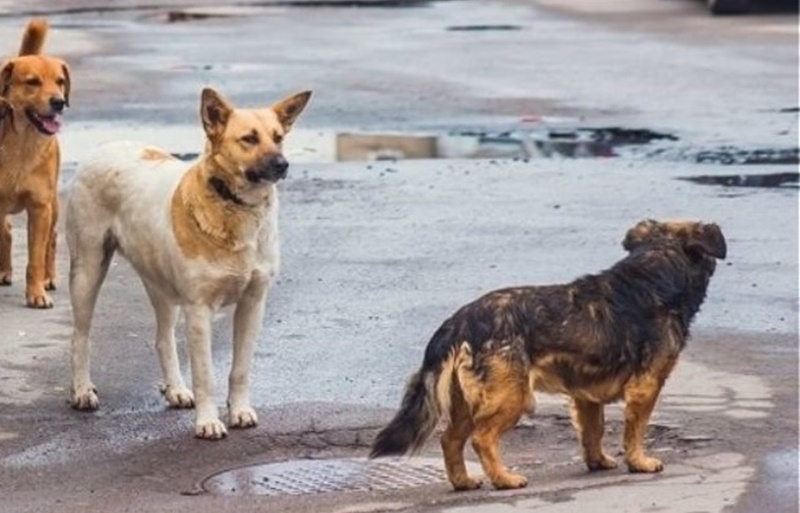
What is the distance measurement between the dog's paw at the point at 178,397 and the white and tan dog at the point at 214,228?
30 cm

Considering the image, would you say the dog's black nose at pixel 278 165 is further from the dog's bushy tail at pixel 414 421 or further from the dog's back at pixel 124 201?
the dog's bushy tail at pixel 414 421

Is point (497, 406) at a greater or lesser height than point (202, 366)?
greater

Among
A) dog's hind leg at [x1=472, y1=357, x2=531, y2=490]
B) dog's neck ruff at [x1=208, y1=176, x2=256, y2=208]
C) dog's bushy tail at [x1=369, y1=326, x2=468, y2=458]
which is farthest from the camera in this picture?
dog's neck ruff at [x1=208, y1=176, x2=256, y2=208]

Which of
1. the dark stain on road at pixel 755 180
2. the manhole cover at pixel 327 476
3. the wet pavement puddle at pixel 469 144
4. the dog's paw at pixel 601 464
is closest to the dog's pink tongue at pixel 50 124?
the manhole cover at pixel 327 476

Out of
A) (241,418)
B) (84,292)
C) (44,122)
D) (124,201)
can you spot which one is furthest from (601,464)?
(44,122)

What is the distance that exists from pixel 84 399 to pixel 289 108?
160cm

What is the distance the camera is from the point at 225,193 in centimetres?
896

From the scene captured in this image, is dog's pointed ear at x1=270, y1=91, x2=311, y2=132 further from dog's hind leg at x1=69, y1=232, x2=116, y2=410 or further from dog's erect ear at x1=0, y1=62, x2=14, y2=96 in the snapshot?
dog's erect ear at x1=0, y1=62, x2=14, y2=96

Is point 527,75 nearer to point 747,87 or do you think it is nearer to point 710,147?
point 747,87

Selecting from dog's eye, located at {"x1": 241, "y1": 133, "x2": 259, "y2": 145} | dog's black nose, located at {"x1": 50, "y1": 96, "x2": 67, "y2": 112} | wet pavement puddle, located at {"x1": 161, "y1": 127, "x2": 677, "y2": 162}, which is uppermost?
dog's eye, located at {"x1": 241, "y1": 133, "x2": 259, "y2": 145}

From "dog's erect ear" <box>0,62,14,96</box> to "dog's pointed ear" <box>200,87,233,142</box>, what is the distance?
299cm

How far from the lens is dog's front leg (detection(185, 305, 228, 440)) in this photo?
29.5ft

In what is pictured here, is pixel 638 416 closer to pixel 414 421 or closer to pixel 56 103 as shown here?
pixel 414 421

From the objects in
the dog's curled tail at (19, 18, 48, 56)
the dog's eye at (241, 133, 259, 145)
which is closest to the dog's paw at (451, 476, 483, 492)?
the dog's eye at (241, 133, 259, 145)
